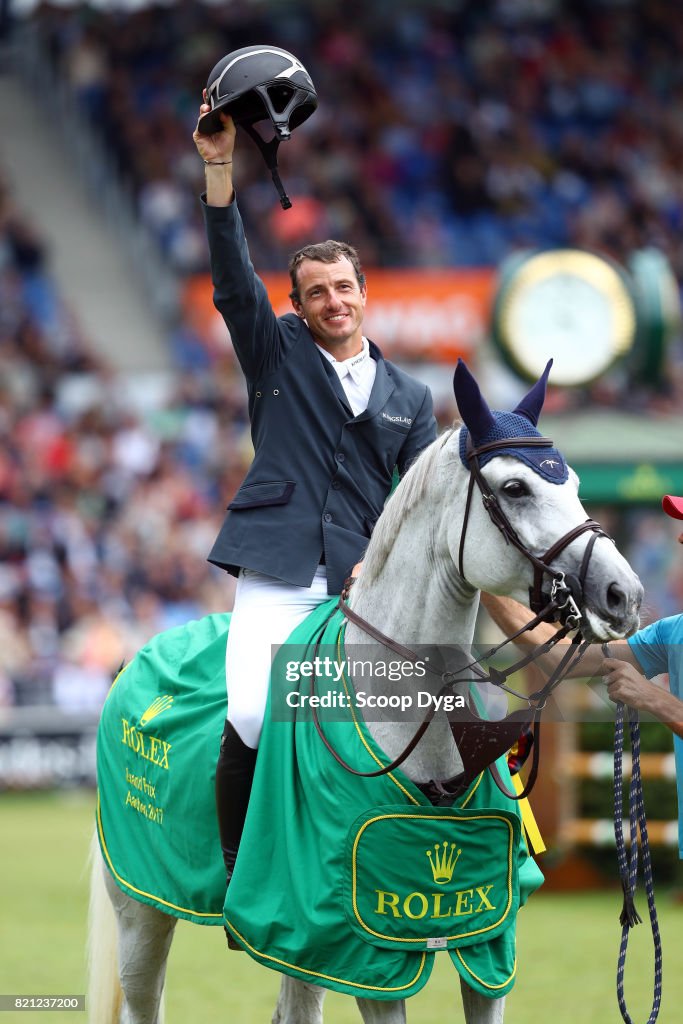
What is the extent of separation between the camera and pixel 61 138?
73.4ft

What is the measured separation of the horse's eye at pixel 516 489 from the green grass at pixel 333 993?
2.99 metres

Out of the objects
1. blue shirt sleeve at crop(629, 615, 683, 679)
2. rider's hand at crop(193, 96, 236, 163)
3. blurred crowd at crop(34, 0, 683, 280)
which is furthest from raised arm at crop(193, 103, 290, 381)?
blurred crowd at crop(34, 0, 683, 280)

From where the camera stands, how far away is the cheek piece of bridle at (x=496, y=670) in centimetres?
364

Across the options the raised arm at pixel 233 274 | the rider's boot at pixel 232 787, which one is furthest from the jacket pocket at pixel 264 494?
the rider's boot at pixel 232 787

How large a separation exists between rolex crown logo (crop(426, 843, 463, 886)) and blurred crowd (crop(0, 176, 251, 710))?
428 inches

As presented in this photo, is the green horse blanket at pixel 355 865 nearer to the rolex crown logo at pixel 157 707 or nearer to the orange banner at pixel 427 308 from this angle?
the rolex crown logo at pixel 157 707

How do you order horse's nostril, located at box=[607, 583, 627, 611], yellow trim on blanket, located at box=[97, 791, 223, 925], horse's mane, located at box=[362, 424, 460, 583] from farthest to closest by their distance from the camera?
yellow trim on blanket, located at box=[97, 791, 223, 925], horse's mane, located at box=[362, 424, 460, 583], horse's nostril, located at box=[607, 583, 627, 611]

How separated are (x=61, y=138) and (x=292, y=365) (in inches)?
748

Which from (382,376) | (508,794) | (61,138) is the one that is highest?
(61,138)

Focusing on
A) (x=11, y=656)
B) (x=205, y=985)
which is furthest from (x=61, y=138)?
(x=205, y=985)

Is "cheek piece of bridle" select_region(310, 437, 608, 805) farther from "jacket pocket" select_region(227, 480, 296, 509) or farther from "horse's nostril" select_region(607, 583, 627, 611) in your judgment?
"jacket pocket" select_region(227, 480, 296, 509)

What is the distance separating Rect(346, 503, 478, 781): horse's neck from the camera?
3939 mm

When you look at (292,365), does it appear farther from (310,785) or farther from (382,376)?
(310,785)

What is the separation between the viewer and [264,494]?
4430mm
